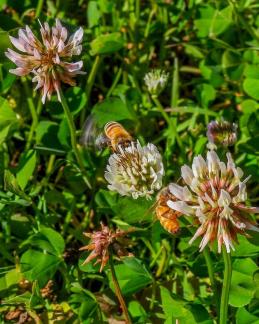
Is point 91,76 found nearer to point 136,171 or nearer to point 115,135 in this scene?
point 115,135

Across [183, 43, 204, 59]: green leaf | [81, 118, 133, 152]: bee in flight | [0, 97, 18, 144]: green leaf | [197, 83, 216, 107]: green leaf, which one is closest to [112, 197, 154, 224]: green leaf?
[81, 118, 133, 152]: bee in flight

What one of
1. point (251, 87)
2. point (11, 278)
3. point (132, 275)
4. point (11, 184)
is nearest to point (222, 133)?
point (251, 87)

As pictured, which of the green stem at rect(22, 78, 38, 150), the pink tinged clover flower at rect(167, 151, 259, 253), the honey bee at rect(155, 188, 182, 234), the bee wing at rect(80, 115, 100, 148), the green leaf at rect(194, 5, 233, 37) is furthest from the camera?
the green leaf at rect(194, 5, 233, 37)

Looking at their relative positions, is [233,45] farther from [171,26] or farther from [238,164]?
[238,164]

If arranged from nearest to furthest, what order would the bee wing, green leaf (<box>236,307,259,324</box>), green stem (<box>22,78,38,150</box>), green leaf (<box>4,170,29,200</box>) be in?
green leaf (<box>236,307,259,324</box>) < green leaf (<box>4,170,29,200</box>) < the bee wing < green stem (<box>22,78,38,150</box>)

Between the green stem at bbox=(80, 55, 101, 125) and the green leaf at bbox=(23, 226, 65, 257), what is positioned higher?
the green stem at bbox=(80, 55, 101, 125)

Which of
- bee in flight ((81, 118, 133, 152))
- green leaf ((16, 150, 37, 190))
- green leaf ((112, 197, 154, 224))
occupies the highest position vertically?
bee in flight ((81, 118, 133, 152))

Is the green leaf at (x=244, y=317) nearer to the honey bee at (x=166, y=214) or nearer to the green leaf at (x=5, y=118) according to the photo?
the honey bee at (x=166, y=214)

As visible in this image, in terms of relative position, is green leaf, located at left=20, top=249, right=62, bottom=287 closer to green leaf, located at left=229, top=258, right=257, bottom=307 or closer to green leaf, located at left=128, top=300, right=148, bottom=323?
green leaf, located at left=128, top=300, right=148, bottom=323
